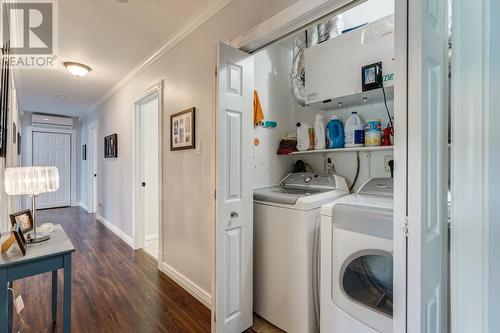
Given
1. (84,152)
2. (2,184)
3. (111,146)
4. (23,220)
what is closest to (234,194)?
(23,220)

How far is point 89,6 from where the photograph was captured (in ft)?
6.72

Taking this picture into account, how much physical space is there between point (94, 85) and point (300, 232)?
4317 mm

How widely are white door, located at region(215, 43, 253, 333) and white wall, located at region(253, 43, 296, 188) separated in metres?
0.39

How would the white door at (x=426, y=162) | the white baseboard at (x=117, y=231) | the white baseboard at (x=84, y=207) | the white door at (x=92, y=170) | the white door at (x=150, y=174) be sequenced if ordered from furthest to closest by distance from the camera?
the white baseboard at (x=84, y=207) → the white door at (x=92, y=170) → the white door at (x=150, y=174) → the white baseboard at (x=117, y=231) → the white door at (x=426, y=162)

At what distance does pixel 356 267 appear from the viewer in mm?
1367

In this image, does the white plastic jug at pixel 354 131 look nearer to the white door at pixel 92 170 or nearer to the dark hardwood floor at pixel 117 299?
the dark hardwood floor at pixel 117 299

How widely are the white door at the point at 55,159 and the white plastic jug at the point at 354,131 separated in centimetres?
740

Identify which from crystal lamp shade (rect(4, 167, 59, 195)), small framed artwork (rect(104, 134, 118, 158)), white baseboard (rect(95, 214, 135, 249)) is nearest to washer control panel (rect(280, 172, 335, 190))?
crystal lamp shade (rect(4, 167, 59, 195))

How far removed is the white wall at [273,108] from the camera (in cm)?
219

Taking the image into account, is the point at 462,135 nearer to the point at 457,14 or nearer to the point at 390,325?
the point at 457,14

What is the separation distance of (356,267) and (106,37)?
3.08 metres

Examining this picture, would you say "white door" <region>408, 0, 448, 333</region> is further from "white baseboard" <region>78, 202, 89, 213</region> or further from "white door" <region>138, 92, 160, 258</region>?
"white baseboard" <region>78, 202, 89, 213</region>

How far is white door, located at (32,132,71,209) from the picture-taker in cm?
629

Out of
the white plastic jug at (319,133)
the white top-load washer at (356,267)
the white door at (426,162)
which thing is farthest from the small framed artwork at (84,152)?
the white door at (426,162)
